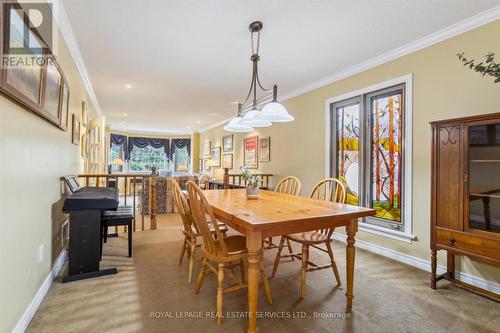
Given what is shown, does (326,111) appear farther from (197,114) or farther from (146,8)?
(197,114)

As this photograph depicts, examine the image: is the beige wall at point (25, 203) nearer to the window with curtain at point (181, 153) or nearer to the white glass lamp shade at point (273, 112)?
the white glass lamp shade at point (273, 112)

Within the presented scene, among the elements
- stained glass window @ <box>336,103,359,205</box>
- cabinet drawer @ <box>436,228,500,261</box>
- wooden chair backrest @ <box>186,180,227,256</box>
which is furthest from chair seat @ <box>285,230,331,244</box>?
stained glass window @ <box>336,103,359,205</box>

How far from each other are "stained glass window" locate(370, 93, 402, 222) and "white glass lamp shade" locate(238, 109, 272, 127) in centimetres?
163

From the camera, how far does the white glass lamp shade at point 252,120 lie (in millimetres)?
2395

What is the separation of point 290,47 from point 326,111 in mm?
1374

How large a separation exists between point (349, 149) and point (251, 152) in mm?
2876

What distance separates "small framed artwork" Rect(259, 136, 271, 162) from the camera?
17.6 feet

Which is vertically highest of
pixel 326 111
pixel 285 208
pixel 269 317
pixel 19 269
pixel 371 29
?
pixel 371 29

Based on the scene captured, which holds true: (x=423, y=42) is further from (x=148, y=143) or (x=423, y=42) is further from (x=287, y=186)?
(x=148, y=143)

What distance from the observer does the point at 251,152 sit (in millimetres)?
6133

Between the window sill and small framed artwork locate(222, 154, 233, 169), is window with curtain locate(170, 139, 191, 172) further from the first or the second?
the window sill

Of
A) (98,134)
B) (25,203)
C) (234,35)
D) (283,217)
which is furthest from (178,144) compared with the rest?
(283,217)

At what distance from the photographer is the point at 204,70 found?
359 cm

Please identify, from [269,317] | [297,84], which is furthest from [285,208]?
[297,84]
